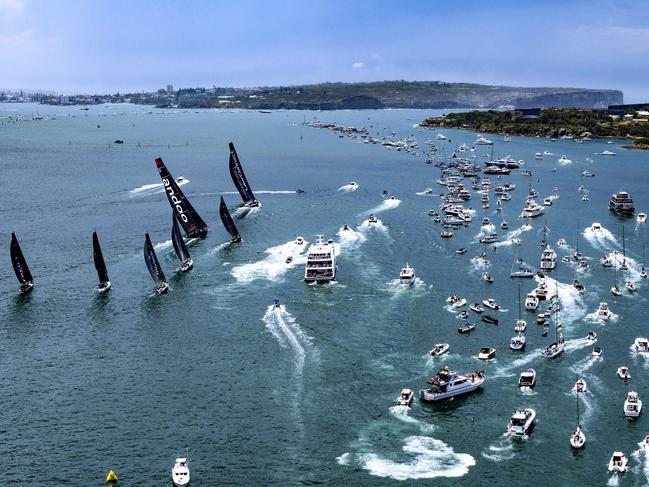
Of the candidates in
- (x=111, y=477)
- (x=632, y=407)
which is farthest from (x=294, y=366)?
(x=632, y=407)

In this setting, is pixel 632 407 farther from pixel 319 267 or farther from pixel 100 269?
pixel 100 269

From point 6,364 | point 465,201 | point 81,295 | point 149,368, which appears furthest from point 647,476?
point 465,201

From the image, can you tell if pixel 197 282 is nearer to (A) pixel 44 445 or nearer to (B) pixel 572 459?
(A) pixel 44 445

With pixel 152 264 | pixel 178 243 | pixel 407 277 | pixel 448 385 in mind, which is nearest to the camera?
pixel 448 385

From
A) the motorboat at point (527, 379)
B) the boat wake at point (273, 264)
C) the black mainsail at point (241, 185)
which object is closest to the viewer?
the motorboat at point (527, 379)

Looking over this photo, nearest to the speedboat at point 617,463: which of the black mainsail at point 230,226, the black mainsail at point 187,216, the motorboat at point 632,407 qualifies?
the motorboat at point 632,407

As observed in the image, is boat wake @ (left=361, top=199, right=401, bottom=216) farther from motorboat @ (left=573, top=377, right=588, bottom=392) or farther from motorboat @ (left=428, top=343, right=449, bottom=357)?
motorboat @ (left=573, top=377, right=588, bottom=392)

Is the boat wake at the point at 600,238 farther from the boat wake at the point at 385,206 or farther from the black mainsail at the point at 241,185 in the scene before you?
the black mainsail at the point at 241,185
